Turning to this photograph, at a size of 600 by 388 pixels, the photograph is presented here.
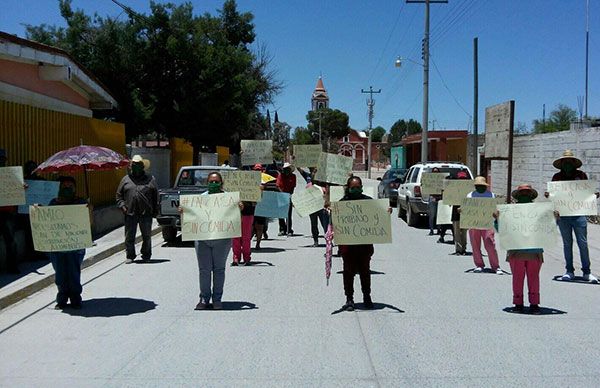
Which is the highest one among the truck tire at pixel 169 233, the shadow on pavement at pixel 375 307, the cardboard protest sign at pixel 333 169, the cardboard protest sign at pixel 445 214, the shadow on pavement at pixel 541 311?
the cardboard protest sign at pixel 333 169

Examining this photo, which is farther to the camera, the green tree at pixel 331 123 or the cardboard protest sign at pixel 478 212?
the green tree at pixel 331 123

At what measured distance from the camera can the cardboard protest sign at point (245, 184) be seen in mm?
12102

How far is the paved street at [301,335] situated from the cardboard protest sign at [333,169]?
3.01m

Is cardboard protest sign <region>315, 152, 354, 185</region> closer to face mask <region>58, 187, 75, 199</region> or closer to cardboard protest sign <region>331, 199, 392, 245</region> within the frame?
cardboard protest sign <region>331, 199, 392, 245</region>

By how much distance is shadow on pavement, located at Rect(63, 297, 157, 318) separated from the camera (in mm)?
7996

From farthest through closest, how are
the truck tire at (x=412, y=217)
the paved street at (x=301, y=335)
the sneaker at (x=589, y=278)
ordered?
the truck tire at (x=412, y=217) → the sneaker at (x=589, y=278) → the paved street at (x=301, y=335)

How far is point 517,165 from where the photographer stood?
25.6 meters

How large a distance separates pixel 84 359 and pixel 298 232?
1165cm

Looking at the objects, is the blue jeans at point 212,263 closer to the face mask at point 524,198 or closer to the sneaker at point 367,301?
the sneaker at point 367,301

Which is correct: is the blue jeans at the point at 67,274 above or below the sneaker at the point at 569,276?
above

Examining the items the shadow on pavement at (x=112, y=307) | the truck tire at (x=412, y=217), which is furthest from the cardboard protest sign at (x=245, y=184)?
the truck tire at (x=412, y=217)

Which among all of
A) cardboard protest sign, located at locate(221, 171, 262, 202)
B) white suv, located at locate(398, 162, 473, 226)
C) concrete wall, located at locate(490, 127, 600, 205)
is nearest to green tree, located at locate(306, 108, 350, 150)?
concrete wall, located at locate(490, 127, 600, 205)

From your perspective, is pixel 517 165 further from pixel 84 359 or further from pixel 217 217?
pixel 84 359

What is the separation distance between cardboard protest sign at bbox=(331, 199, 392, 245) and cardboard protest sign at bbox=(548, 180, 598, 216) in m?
3.40
